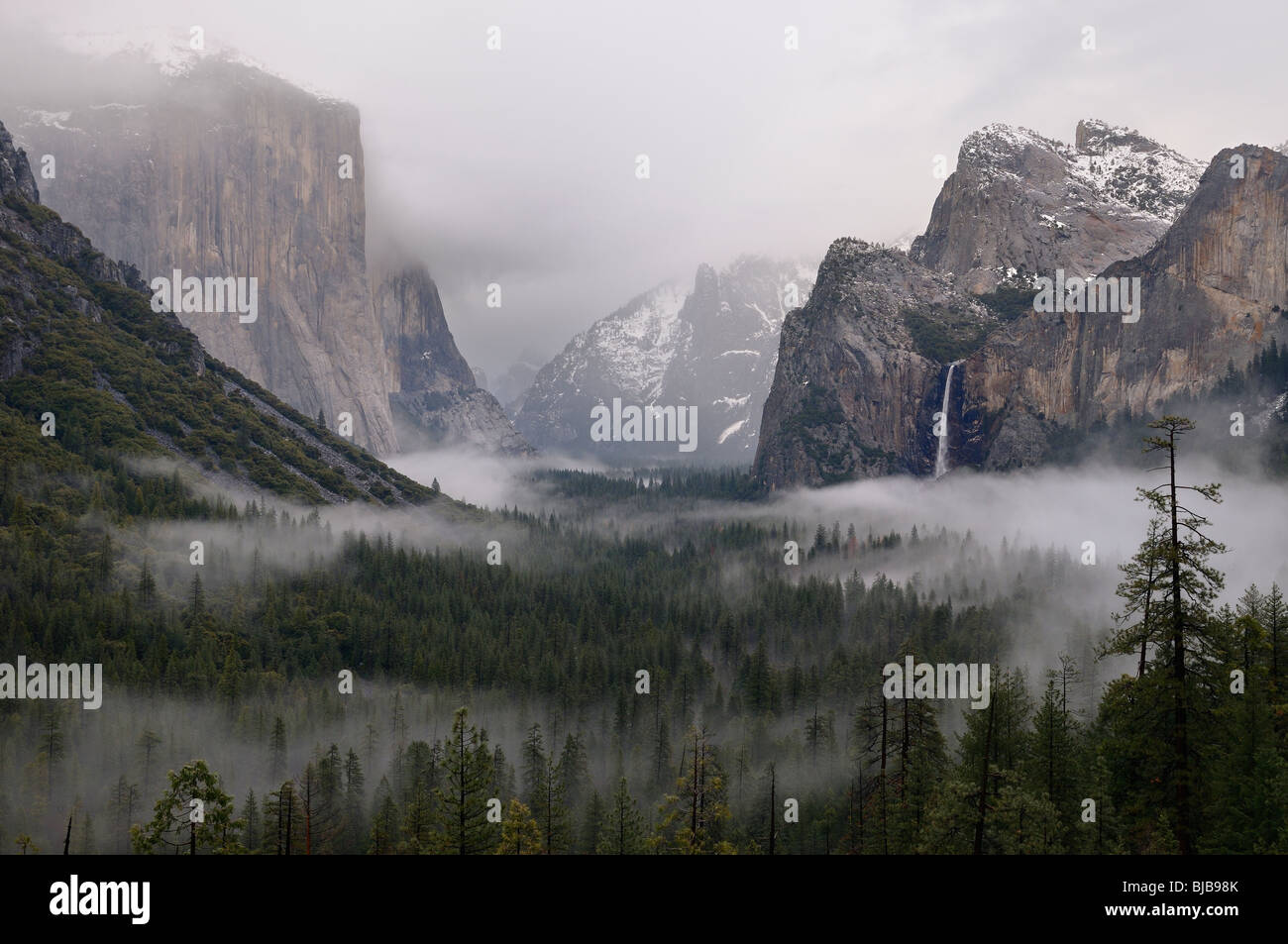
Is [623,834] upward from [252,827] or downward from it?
upward

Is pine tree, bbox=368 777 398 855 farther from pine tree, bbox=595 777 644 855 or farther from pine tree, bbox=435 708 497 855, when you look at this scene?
pine tree, bbox=595 777 644 855

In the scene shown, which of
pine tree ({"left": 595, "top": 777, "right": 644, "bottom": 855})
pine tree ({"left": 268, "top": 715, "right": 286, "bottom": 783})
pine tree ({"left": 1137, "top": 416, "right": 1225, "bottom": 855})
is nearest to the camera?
pine tree ({"left": 1137, "top": 416, "right": 1225, "bottom": 855})

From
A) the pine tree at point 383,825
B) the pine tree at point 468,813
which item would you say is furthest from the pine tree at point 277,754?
Answer: the pine tree at point 468,813

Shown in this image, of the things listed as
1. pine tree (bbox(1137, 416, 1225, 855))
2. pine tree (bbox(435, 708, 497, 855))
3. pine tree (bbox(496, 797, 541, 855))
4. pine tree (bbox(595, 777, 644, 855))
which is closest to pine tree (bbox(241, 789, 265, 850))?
pine tree (bbox(435, 708, 497, 855))

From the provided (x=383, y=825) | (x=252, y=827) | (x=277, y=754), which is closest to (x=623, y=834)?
(x=383, y=825)

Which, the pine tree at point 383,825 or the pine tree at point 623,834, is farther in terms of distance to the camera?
the pine tree at point 383,825

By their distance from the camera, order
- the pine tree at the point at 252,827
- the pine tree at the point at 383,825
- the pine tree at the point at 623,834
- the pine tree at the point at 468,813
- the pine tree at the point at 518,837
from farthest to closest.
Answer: the pine tree at the point at 252,827
the pine tree at the point at 383,825
the pine tree at the point at 623,834
the pine tree at the point at 468,813
the pine tree at the point at 518,837

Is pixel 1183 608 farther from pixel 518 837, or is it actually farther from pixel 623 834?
pixel 518 837

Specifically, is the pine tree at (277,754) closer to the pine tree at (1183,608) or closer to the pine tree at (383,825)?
the pine tree at (383,825)

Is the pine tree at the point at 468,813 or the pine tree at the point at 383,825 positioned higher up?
the pine tree at the point at 468,813

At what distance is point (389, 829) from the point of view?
75.6m

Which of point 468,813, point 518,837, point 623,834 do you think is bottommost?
point 623,834
